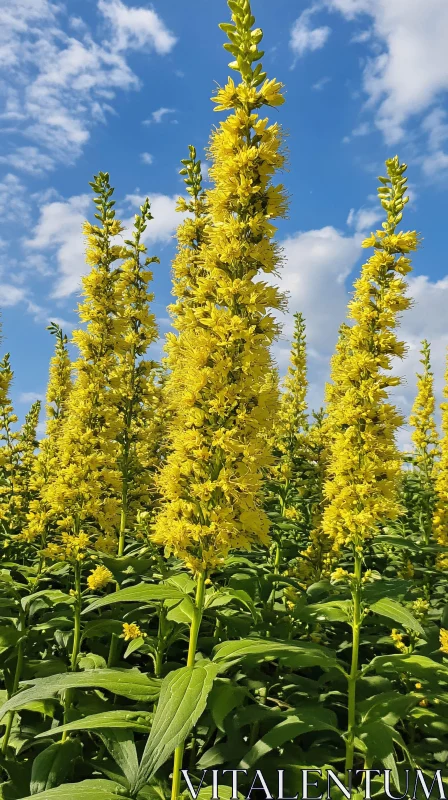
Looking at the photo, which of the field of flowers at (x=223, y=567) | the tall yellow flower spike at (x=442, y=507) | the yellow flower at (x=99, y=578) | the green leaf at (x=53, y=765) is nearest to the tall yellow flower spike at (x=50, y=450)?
the field of flowers at (x=223, y=567)

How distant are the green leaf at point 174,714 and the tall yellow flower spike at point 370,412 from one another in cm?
228

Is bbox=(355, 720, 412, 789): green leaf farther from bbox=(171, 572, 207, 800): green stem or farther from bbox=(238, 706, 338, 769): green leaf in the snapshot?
bbox=(171, 572, 207, 800): green stem

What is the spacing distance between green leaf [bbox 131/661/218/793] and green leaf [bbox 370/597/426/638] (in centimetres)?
179

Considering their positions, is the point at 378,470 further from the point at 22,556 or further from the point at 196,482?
the point at 22,556

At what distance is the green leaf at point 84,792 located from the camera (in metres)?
2.91

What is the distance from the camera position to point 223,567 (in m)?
4.94

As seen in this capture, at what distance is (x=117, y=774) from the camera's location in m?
3.79

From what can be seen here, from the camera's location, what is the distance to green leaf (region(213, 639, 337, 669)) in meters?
3.04

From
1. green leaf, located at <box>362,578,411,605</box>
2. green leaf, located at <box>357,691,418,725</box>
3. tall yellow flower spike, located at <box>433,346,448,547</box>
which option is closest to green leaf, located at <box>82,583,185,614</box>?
green leaf, located at <box>357,691,418,725</box>

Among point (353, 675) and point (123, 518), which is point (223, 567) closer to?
point (353, 675)

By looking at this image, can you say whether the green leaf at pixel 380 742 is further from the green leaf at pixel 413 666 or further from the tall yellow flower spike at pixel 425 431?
the tall yellow flower spike at pixel 425 431

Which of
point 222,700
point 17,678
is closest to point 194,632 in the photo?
point 222,700

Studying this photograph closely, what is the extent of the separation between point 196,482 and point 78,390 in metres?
2.65

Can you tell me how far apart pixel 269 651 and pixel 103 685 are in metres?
0.92
